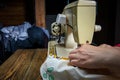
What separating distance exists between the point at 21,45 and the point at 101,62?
1846mm

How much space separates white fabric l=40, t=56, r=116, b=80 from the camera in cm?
75

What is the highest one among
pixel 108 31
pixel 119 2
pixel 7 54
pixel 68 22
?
pixel 119 2

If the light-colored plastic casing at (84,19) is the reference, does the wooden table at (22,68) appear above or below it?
below

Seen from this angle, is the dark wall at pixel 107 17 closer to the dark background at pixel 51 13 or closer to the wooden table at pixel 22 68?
the dark background at pixel 51 13

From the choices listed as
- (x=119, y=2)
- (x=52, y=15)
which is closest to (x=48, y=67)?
(x=52, y=15)

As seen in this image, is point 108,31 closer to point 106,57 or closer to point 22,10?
point 22,10

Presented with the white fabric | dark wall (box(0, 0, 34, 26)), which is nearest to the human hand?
the white fabric

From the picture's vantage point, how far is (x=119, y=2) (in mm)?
2852

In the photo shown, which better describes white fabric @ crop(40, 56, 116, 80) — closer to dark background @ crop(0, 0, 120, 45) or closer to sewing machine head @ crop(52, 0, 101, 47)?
sewing machine head @ crop(52, 0, 101, 47)

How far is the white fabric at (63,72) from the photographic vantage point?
0.75m

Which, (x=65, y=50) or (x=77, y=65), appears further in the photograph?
(x=65, y=50)

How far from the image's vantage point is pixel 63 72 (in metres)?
0.81

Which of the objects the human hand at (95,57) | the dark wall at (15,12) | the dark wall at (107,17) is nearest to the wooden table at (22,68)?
the human hand at (95,57)

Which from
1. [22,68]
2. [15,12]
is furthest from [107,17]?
[22,68]
